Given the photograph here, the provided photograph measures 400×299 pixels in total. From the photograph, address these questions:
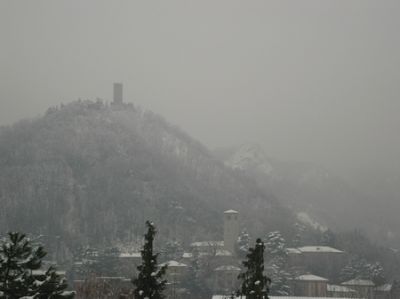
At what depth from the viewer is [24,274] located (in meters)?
21.0

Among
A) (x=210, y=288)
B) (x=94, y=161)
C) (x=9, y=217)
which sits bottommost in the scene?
(x=210, y=288)

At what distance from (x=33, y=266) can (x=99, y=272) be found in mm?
80381

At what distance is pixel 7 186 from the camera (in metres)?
162

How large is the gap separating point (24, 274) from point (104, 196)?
483 feet

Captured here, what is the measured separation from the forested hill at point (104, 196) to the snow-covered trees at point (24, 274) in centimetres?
11667

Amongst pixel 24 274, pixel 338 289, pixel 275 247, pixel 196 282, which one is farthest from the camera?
pixel 275 247

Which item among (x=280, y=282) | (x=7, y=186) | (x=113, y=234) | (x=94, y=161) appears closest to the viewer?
(x=280, y=282)

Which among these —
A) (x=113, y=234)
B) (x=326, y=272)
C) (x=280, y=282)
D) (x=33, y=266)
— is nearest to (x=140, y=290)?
(x=33, y=266)

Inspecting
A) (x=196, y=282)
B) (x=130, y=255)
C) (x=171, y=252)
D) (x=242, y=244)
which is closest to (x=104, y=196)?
(x=130, y=255)

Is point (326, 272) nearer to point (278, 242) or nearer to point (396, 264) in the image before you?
point (278, 242)

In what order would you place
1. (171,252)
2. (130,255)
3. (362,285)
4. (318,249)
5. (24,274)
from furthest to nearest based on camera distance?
(318,249)
(171,252)
(130,255)
(362,285)
(24,274)

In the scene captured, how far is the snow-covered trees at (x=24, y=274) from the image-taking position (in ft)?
68.0

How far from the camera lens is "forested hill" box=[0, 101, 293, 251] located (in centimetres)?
14650

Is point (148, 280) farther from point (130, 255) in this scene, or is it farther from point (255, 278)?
point (130, 255)
